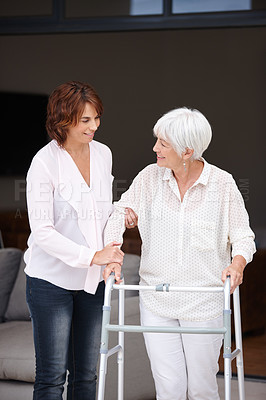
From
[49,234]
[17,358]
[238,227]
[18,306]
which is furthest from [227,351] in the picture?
[18,306]

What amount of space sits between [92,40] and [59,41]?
0.84 feet

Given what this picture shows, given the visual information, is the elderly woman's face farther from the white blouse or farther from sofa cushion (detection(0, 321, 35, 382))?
sofa cushion (detection(0, 321, 35, 382))

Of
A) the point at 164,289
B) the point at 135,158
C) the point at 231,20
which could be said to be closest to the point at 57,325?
the point at 164,289

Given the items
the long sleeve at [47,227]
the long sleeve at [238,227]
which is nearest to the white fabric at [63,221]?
the long sleeve at [47,227]

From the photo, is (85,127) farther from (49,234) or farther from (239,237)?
(239,237)

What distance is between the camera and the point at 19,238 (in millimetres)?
5328

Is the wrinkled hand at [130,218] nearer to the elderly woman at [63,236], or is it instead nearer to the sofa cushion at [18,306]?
the elderly woman at [63,236]

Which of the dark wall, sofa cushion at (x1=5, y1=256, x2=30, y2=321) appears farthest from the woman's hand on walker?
the dark wall

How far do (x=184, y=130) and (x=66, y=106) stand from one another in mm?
469

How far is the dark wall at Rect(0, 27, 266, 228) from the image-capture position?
4.62 meters

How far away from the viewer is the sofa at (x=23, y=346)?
363 centimetres

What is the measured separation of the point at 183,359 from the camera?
2.77 m

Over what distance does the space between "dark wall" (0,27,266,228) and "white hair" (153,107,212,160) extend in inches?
79.7

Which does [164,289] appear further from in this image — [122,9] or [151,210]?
[122,9]
